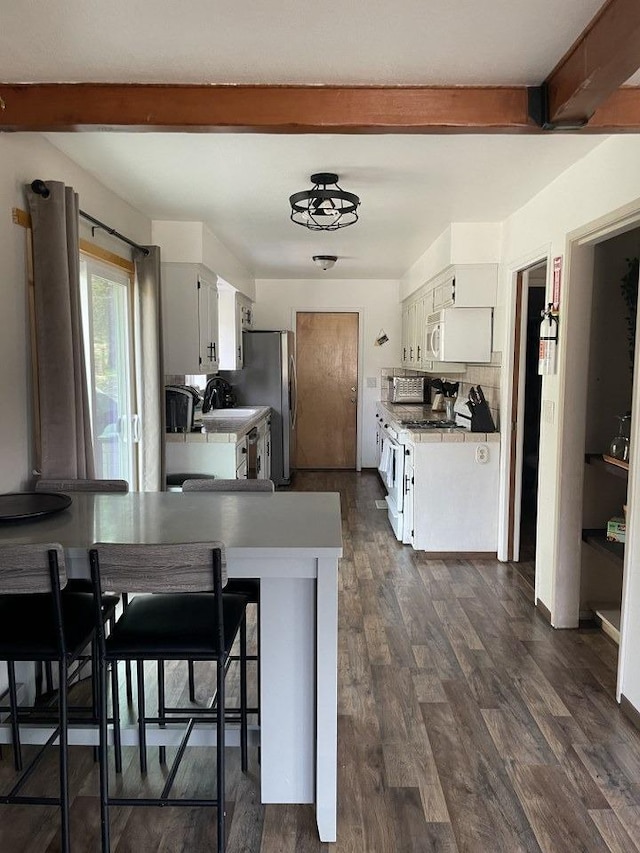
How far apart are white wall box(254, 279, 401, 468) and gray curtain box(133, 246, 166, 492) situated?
383cm

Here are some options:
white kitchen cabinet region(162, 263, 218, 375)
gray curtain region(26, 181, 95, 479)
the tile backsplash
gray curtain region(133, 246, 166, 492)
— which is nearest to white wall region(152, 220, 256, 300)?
white kitchen cabinet region(162, 263, 218, 375)

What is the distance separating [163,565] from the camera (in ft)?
5.46

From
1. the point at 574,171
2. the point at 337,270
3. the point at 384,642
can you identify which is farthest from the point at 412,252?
the point at 384,642

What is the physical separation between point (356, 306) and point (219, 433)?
3.93 meters

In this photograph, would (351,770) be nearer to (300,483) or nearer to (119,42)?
(119,42)

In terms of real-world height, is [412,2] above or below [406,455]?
above

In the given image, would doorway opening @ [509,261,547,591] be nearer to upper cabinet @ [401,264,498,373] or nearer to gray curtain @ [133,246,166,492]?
upper cabinet @ [401,264,498,373]

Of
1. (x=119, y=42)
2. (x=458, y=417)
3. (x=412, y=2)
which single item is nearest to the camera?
(x=412, y=2)

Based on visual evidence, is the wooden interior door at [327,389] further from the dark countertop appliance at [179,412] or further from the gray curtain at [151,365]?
the gray curtain at [151,365]

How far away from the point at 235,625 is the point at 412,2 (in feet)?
6.12

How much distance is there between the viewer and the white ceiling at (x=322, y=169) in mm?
2828

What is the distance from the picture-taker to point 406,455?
480 centimetres

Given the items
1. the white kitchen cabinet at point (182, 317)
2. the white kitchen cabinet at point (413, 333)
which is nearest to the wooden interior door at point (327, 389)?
the white kitchen cabinet at point (413, 333)

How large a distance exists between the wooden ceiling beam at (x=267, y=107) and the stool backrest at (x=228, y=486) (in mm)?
1358
